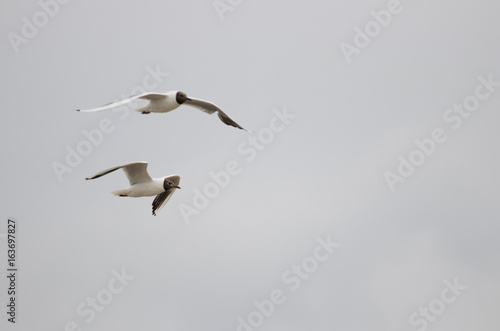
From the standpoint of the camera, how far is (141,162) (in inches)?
623

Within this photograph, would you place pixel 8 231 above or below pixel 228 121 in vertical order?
above

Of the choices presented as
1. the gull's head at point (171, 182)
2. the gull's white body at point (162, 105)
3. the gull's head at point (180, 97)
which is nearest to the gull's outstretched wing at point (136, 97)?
the gull's white body at point (162, 105)

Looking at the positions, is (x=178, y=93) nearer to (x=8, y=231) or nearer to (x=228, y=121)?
(x=228, y=121)

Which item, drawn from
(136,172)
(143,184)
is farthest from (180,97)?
(143,184)

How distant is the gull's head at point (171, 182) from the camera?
1633 cm

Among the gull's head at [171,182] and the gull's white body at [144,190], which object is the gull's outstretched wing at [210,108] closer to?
the gull's head at [171,182]

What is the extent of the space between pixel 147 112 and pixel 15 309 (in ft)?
15.8

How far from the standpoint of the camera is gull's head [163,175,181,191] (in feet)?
53.6

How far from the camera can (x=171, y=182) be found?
647 inches

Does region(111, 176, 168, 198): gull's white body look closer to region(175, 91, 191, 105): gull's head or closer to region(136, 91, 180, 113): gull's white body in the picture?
region(136, 91, 180, 113): gull's white body

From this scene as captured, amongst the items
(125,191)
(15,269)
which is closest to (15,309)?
(15,269)

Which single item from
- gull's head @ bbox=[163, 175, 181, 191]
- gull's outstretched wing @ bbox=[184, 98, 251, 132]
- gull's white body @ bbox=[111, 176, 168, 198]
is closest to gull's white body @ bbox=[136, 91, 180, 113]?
gull's outstretched wing @ bbox=[184, 98, 251, 132]

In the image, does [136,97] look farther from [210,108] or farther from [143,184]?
[210,108]

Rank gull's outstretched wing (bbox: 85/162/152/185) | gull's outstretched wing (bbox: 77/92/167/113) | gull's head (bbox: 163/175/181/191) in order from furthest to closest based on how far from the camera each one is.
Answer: gull's head (bbox: 163/175/181/191)
gull's outstretched wing (bbox: 85/162/152/185)
gull's outstretched wing (bbox: 77/92/167/113)
